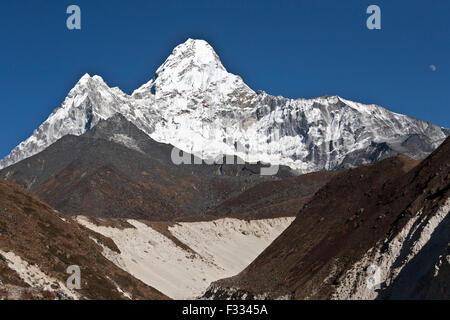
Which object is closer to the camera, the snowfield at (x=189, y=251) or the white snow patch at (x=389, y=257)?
the white snow patch at (x=389, y=257)

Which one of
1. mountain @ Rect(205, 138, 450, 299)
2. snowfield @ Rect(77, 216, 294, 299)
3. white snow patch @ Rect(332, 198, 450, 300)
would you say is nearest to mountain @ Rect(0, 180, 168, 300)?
mountain @ Rect(205, 138, 450, 299)

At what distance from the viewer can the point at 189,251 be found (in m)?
109

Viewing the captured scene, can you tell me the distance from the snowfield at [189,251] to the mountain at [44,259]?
15334 mm

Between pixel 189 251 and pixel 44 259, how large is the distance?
59.4m

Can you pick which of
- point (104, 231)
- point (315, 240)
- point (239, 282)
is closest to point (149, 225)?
point (104, 231)

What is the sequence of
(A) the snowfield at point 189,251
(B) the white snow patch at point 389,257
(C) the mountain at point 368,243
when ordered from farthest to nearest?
(A) the snowfield at point 189,251
(B) the white snow patch at point 389,257
(C) the mountain at point 368,243

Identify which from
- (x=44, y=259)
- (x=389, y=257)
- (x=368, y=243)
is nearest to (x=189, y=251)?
(x=368, y=243)

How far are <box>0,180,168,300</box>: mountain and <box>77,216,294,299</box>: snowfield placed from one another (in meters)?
A: 15.3

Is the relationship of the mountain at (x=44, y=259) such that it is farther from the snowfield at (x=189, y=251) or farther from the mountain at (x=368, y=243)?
the snowfield at (x=189, y=251)

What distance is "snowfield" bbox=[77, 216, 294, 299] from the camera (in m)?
86.9

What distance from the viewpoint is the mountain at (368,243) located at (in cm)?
4462

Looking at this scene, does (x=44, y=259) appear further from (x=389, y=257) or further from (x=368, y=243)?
(x=389, y=257)

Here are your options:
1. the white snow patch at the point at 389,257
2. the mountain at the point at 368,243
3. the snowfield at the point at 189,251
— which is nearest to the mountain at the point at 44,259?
the mountain at the point at 368,243
